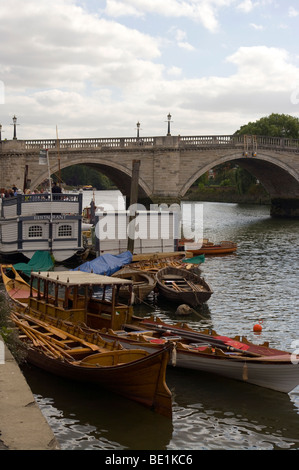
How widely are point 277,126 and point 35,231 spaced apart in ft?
190

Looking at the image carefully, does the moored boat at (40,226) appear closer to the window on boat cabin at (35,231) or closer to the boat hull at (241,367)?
the window on boat cabin at (35,231)

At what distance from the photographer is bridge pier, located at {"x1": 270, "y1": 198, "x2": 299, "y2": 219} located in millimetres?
63125

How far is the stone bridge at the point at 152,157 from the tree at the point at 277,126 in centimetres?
2007

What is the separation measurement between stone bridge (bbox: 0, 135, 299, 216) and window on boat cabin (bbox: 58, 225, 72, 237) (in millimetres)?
12779

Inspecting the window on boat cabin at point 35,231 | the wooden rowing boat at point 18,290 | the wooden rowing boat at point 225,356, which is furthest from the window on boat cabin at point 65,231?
the wooden rowing boat at point 225,356

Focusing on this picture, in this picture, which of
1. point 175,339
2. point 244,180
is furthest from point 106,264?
point 244,180

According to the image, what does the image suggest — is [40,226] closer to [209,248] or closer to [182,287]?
[182,287]

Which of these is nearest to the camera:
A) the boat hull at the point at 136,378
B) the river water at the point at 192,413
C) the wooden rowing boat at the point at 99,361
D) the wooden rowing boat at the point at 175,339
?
the river water at the point at 192,413

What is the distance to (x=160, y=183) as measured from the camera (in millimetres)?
49750

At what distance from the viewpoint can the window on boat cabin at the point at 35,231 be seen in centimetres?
2822
